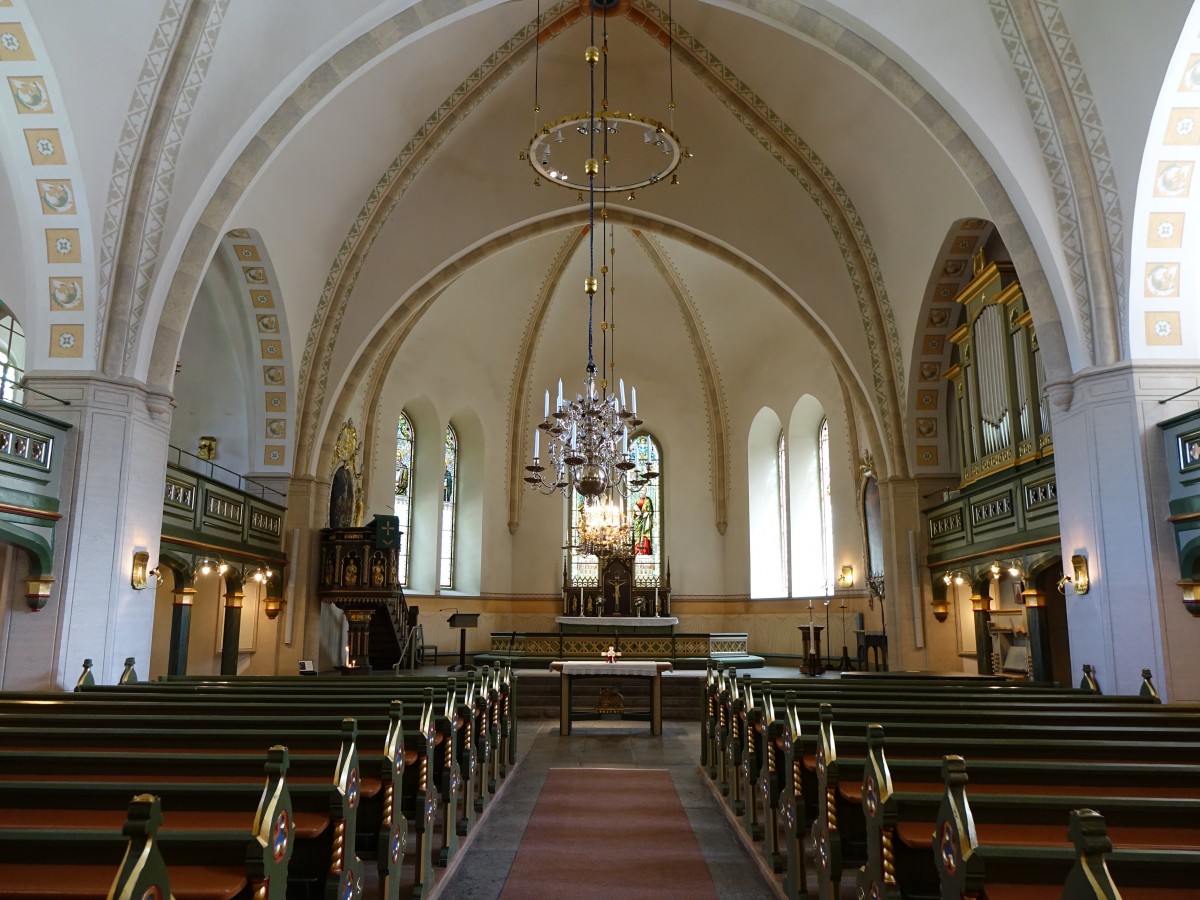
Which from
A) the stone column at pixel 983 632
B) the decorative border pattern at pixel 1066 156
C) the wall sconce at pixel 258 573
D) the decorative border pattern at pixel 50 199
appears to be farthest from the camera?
the wall sconce at pixel 258 573

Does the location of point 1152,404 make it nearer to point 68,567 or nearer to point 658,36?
point 658,36

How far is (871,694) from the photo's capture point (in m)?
8.59

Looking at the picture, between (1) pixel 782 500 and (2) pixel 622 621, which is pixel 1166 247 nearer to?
(2) pixel 622 621

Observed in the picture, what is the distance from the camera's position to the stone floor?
617 centimetres

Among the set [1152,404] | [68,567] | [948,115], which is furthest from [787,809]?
[948,115]

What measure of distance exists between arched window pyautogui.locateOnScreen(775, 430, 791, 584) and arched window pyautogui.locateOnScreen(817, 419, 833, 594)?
0.97 meters

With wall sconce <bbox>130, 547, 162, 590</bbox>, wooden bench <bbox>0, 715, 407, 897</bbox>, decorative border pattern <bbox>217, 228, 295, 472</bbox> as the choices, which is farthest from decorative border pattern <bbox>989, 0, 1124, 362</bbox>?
wall sconce <bbox>130, 547, 162, 590</bbox>

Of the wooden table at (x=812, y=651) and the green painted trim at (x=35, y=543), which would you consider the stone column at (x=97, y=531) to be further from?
the wooden table at (x=812, y=651)

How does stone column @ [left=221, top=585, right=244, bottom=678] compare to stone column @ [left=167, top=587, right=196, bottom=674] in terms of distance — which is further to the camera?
stone column @ [left=221, top=585, right=244, bottom=678]

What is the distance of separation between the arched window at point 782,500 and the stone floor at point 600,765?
10064 mm

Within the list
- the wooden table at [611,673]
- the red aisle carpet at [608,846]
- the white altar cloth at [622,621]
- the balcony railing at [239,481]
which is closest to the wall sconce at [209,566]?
the balcony railing at [239,481]

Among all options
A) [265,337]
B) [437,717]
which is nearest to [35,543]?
[437,717]

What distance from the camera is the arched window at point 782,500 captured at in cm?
2461

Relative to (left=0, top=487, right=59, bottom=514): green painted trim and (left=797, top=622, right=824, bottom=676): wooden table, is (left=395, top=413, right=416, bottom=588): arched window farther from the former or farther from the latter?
(left=0, top=487, right=59, bottom=514): green painted trim
